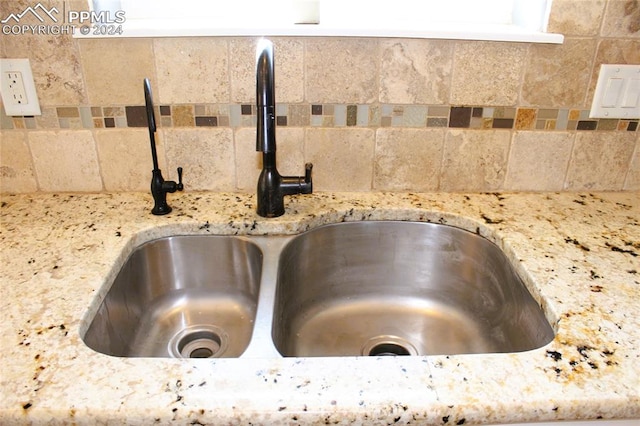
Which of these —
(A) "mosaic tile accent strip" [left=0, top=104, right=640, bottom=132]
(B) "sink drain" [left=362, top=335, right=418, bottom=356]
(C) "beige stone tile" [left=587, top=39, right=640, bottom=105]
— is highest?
(C) "beige stone tile" [left=587, top=39, right=640, bottom=105]

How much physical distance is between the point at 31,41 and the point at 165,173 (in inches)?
15.2

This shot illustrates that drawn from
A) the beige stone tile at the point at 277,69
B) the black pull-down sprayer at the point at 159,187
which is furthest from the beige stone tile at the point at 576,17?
the black pull-down sprayer at the point at 159,187

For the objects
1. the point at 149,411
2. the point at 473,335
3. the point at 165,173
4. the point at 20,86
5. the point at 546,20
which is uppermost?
the point at 546,20

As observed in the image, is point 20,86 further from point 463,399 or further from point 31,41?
point 463,399

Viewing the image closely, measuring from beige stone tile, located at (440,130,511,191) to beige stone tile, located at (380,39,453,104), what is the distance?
107 millimetres

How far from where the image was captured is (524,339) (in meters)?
0.83

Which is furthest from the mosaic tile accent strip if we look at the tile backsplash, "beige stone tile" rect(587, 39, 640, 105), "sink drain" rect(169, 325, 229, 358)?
"sink drain" rect(169, 325, 229, 358)

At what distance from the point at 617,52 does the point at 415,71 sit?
0.45 metres

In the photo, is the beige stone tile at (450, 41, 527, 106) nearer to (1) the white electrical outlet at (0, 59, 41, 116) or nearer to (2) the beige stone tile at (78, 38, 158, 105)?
(2) the beige stone tile at (78, 38, 158, 105)

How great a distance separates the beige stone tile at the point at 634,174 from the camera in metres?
1.13

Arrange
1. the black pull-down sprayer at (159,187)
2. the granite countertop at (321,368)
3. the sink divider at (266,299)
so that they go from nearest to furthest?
the granite countertop at (321,368)
the sink divider at (266,299)
the black pull-down sprayer at (159,187)

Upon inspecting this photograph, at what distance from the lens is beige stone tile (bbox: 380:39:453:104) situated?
1.03 metres

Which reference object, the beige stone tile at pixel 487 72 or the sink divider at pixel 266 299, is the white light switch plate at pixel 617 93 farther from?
the sink divider at pixel 266 299

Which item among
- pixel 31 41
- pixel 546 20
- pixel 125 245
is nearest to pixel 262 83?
pixel 125 245
